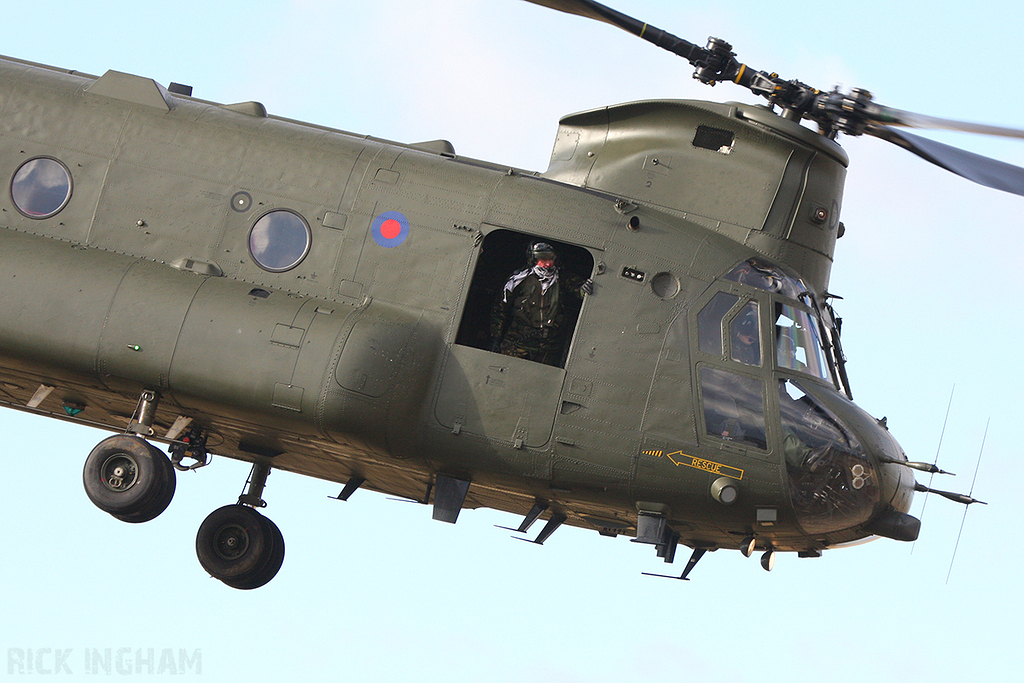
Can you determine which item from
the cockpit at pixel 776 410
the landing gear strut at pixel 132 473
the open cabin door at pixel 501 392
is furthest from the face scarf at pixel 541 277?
the landing gear strut at pixel 132 473

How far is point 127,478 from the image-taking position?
12555mm

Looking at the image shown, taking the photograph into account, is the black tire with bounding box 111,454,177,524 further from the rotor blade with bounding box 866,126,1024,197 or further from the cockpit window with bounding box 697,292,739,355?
the rotor blade with bounding box 866,126,1024,197

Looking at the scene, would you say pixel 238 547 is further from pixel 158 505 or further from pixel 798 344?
pixel 798 344

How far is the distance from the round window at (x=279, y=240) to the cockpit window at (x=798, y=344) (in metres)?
4.57

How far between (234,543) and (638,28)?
6.71m

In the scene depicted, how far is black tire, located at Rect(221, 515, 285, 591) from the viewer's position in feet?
46.2

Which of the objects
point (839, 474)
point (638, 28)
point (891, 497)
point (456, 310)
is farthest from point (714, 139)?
point (891, 497)

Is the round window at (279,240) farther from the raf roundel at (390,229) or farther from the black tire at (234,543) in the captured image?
the black tire at (234,543)

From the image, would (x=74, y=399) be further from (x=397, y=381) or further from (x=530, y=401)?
(x=530, y=401)

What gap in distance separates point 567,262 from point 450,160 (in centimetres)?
155

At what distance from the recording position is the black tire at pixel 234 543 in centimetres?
1403

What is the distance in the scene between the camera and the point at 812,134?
13367 millimetres

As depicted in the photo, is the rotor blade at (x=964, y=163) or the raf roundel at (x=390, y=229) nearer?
the rotor blade at (x=964, y=163)

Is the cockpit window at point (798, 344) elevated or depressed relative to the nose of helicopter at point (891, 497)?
elevated
